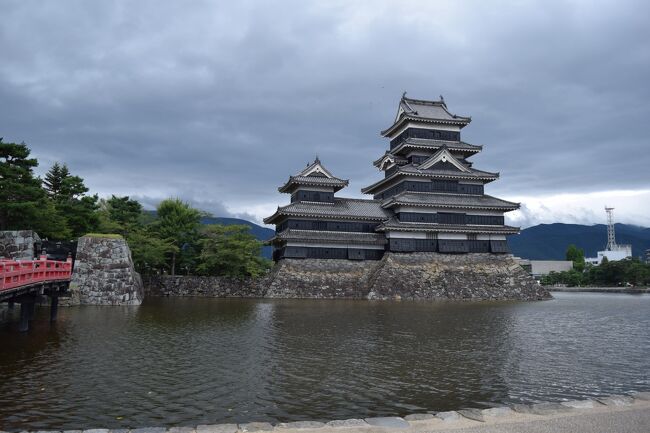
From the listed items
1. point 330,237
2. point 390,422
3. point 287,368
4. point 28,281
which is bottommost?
point 287,368

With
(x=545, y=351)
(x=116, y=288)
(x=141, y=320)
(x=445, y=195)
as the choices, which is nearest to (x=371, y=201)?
(x=445, y=195)

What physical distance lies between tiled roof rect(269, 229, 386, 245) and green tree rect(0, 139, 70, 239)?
1796 cm

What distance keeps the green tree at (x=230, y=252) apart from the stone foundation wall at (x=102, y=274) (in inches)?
417

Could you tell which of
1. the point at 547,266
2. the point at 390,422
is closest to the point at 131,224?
the point at 390,422

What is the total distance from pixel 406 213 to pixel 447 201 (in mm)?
4107

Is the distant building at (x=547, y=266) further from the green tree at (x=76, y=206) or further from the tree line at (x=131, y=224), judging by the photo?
the green tree at (x=76, y=206)

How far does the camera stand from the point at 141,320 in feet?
70.2

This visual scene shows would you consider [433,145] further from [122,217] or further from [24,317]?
[24,317]

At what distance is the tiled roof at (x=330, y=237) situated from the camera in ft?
134

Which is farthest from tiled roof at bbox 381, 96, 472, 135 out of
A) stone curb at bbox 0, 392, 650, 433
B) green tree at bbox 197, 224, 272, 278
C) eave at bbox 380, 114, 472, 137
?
stone curb at bbox 0, 392, 650, 433

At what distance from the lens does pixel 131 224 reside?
4081 centimetres

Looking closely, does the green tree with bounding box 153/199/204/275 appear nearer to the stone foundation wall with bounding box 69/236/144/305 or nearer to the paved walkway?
the stone foundation wall with bounding box 69/236/144/305

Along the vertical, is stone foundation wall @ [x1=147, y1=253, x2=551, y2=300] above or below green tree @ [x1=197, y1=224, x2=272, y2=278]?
below

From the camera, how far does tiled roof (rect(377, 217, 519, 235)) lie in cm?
4175
